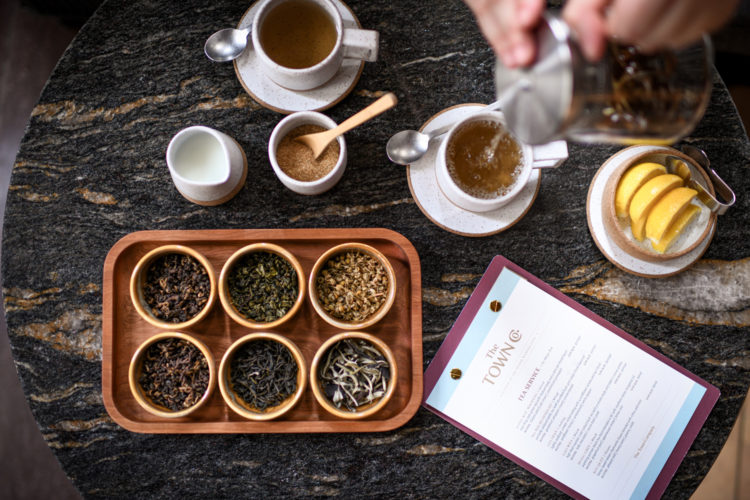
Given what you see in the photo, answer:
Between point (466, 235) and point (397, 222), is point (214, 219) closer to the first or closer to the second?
point (397, 222)

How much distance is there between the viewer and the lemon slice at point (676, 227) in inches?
51.2

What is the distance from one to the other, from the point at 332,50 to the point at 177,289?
738mm

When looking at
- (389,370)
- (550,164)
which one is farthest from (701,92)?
(389,370)

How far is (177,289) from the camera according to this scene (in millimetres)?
1334

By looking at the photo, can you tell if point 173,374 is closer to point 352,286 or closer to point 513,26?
point 352,286

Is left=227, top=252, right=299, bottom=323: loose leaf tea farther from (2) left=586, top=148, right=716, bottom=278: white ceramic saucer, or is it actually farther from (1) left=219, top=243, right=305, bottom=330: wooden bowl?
(2) left=586, top=148, right=716, bottom=278: white ceramic saucer

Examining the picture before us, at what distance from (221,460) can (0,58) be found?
1.74m

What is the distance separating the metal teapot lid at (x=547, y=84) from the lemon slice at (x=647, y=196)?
53 centimetres

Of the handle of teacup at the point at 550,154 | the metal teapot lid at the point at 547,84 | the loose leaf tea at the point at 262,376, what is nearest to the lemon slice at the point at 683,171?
the handle of teacup at the point at 550,154

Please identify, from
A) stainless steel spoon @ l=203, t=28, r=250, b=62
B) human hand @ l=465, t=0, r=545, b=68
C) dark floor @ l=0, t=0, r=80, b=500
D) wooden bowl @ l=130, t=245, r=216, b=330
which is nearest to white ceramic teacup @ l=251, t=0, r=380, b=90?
stainless steel spoon @ l=203, t=28, r=250, b=62

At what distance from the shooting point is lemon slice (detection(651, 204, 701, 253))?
1.30 metres

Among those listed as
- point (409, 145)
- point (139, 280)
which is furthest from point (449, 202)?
point (139, 280)

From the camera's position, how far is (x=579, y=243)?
1.40 m

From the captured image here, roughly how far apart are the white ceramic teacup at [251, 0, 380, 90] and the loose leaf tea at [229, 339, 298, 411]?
0.70m
